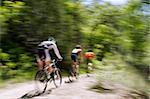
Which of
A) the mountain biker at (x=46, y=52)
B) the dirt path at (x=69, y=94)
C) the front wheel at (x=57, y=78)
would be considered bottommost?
the dirt path at (x=69, y=94)

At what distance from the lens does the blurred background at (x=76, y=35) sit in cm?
1494

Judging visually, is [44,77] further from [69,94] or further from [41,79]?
[69,94]

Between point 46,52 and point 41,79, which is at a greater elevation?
point 46,52

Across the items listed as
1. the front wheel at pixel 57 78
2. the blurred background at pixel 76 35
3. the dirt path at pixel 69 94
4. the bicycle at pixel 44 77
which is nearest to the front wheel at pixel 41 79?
the bicycle at pixel 44 77

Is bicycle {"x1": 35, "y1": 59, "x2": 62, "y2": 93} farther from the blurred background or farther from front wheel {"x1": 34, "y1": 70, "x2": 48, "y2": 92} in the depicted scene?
the blurred background

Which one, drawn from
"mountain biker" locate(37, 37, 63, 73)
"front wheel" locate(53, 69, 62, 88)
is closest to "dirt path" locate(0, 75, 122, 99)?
"front wheel" locate(53, 69, 62, 88)

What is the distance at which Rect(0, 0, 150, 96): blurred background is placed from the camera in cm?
1494

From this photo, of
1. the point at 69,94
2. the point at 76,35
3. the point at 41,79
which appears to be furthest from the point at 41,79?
the point at 76,35

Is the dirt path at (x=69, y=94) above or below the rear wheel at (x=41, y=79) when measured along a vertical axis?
below

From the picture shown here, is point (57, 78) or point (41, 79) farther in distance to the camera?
point (57, 78)

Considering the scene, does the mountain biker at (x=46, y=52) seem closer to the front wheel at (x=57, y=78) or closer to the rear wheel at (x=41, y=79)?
the rear wheel at (x=41, y=79)

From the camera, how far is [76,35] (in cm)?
3123

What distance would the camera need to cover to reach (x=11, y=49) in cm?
2794

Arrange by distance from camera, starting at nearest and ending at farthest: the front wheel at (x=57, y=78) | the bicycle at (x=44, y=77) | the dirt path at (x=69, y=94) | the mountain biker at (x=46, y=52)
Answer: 1. the dirt path at (x=69, y=94)
2. the mountain biker at (x=46, y=52)
3. the bicycle at (x=44, y=77)
4. the front wheel at (x=57, y=78)
